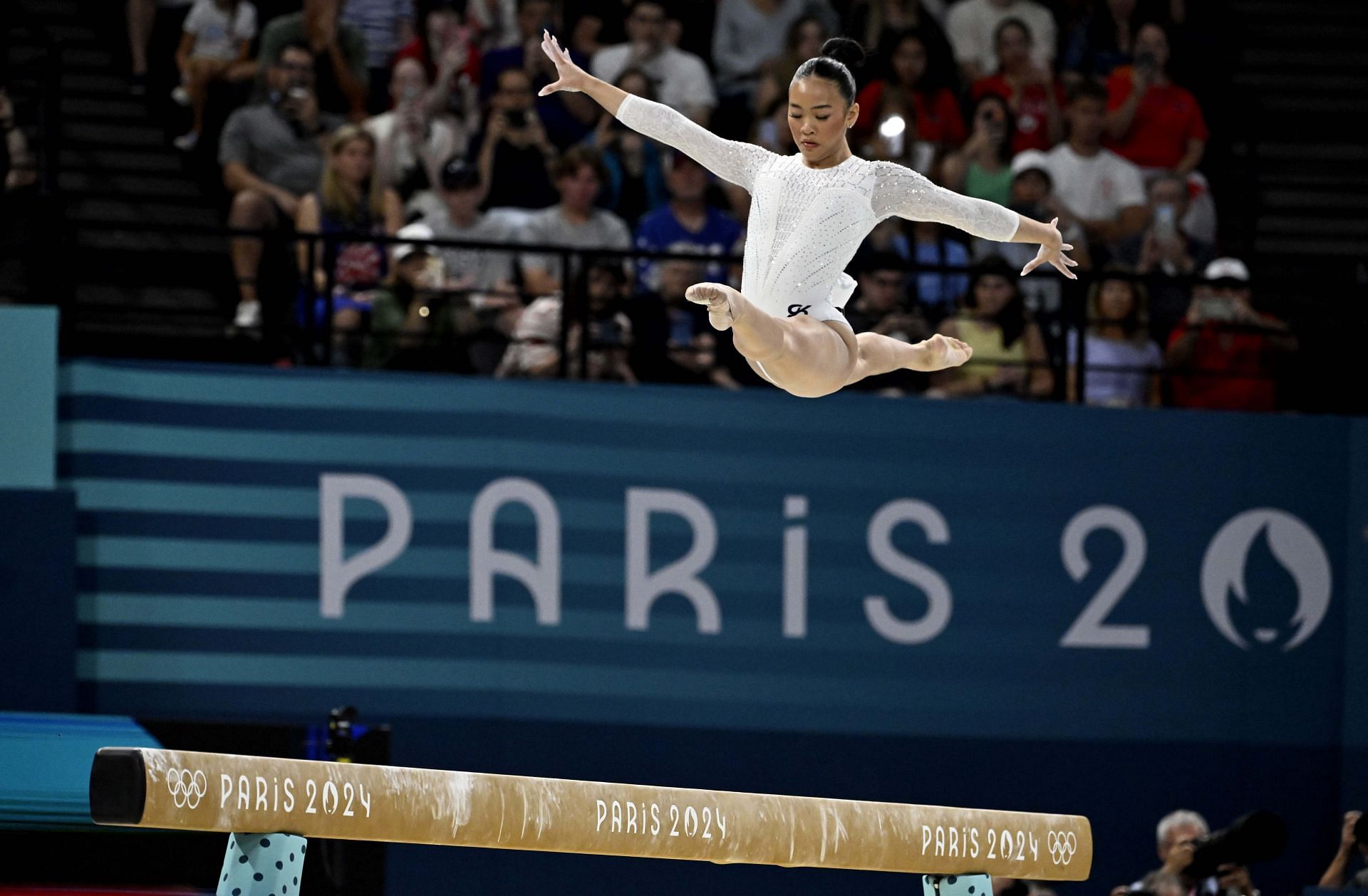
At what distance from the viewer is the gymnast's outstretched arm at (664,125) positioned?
6199 millimetres

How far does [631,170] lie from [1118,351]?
260 cm

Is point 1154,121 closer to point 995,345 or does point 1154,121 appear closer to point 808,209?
point 995,345

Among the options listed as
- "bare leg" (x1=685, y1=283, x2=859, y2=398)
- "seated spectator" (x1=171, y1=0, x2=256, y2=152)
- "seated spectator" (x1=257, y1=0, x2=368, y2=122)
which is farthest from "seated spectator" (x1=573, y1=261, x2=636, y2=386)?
"bare leg" (x1=685, y1=283, x2=859, y2=398)

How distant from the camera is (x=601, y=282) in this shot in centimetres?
983

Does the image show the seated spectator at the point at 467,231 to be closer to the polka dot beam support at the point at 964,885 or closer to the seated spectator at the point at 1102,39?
the seated spectator at the point at 1102,39

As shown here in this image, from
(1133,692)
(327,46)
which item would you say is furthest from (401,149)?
(1133,692)

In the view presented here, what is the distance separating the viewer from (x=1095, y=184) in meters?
10.8

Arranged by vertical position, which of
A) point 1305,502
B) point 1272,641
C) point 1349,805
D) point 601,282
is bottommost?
point 1349,805

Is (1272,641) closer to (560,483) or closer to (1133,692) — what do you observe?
(1133,692)

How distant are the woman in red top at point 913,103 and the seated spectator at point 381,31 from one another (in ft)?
7.99

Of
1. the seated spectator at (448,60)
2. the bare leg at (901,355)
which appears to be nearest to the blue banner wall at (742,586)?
the seated spectator at (448,60)

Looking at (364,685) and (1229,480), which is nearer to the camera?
(364,685)

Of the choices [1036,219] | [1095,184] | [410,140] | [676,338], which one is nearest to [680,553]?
[676,338]

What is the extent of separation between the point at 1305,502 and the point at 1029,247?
75.7 inches
